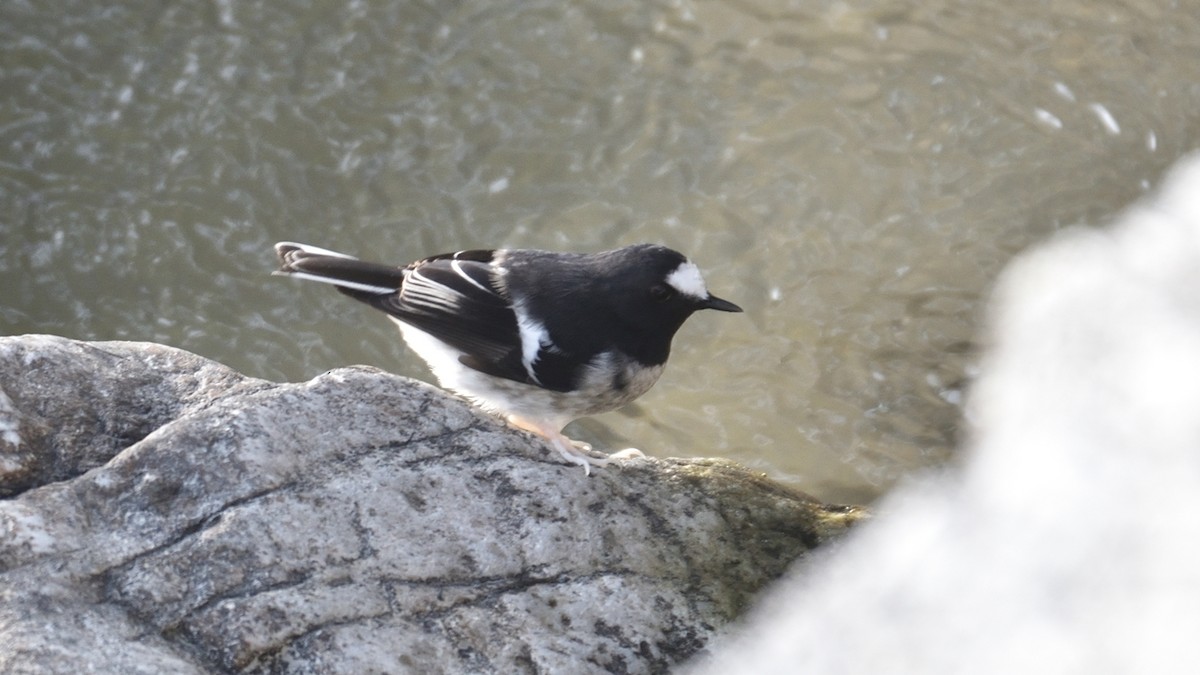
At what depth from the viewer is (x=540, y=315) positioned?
4148 mm

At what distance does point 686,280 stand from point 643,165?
3029mm

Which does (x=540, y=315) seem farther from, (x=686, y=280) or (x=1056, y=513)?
(x=1056, y=513)

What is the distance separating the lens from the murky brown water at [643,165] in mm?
5980

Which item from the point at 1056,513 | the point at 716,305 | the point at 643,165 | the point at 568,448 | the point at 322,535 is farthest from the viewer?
the point at 643,165

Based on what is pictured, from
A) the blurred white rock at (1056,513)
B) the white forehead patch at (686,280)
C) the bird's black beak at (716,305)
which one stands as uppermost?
the white forehead patch at (686,280)

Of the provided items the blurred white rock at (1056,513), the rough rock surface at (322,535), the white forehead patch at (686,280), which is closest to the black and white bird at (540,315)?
the white forehead patch at (686,280)

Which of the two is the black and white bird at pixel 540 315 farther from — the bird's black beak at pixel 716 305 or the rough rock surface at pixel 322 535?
the rough rock surface at pixel 322 535

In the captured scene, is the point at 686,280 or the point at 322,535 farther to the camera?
the point at 686,280

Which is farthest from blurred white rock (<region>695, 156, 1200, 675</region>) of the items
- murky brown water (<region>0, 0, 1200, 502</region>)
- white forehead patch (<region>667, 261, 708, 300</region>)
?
white forehead patch (<region>667, 261, 708, 300</region>)

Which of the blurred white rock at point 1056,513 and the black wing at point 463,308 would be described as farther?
the black wing at point 463,308

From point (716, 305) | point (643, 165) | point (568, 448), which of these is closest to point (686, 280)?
point (716, 305)

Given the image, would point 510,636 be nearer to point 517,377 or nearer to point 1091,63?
point 517,377

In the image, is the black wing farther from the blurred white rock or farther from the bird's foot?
the blurred white rock

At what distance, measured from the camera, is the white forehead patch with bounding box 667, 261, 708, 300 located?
4.05 m
